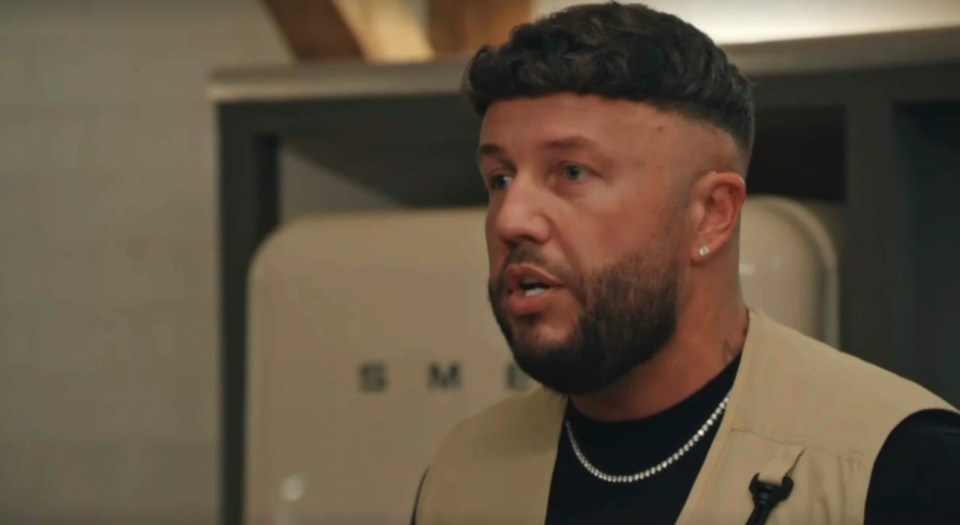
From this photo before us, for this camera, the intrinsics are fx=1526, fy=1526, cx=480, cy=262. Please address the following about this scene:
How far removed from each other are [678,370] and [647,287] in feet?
0.26

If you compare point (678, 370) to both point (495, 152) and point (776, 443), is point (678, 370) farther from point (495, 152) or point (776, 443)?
point (495, 152)

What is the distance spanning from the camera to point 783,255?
1.87 metres

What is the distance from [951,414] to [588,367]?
28cm

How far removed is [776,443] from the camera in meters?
1.20

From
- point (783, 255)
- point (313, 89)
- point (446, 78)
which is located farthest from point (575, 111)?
point (313, 89)

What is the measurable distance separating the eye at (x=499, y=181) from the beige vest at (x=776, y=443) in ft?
0.74

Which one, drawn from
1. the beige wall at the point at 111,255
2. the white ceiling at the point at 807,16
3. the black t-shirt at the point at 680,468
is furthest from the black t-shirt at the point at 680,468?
the beige wall at the point at 111,255

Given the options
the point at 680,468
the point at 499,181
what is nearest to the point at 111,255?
the point at 499,181

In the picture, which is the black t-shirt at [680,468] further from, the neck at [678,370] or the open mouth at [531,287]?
the open mouth at [531,287]

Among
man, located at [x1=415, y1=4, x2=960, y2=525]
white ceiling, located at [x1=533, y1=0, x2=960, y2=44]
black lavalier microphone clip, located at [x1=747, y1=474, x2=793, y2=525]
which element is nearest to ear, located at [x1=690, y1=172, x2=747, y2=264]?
man, located at [x1=415, y1=4, x2=960, y2=525]

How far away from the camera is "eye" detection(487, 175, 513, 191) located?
1265 millimetres

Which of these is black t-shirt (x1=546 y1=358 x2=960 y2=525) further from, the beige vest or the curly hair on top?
the curly hair on top

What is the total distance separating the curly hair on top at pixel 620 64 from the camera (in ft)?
4.01

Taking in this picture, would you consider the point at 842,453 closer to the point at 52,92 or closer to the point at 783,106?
the point at 783,106
